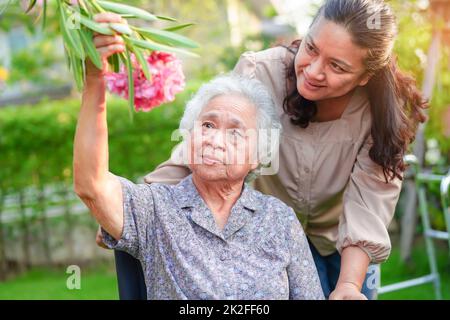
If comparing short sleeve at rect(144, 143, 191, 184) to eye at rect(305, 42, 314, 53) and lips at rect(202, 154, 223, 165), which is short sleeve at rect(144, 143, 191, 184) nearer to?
lips at rect(202, 154, 223, 165)

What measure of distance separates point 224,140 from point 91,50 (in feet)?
1.98

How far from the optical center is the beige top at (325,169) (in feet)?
8.38

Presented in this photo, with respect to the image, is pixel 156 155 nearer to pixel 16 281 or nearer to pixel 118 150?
pixel 118 150

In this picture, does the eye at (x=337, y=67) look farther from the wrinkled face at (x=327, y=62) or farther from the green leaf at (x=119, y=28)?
the green leaf at (x=119, y=28)

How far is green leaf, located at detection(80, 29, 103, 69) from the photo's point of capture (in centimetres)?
178

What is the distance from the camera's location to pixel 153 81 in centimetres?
240

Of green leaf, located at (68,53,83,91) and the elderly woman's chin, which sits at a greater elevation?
green leaf, located at (68,53,83,91)

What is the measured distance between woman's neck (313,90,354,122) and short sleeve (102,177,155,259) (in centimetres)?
82

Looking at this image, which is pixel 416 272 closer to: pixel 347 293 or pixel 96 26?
pixel 347 293

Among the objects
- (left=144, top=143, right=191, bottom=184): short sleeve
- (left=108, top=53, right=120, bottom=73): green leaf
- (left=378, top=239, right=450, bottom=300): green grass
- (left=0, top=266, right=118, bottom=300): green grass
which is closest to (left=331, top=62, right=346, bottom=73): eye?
(left=144, top=143, right=191, bottom=184): short sleeve

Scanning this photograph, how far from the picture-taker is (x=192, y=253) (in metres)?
2.15

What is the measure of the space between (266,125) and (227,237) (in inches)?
17.2

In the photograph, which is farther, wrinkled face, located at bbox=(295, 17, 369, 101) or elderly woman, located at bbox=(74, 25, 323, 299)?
wrinkled face, located at bbox=(295, 17, 369, 101)
